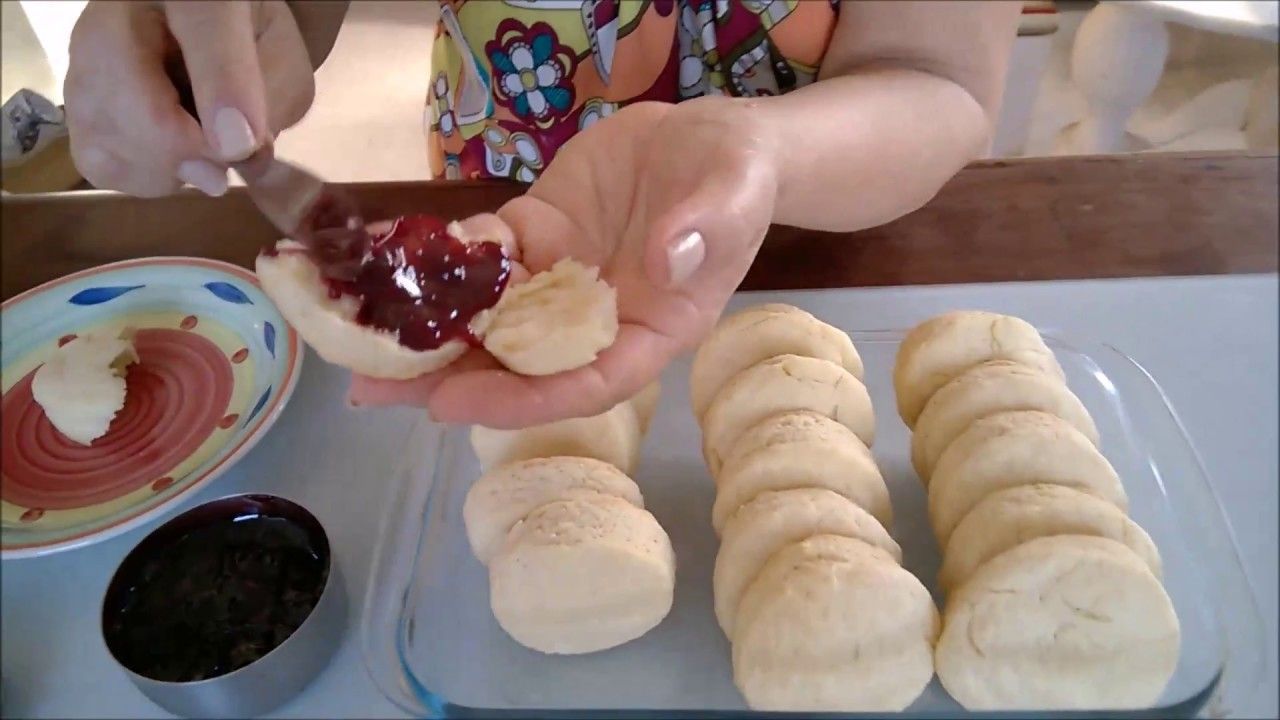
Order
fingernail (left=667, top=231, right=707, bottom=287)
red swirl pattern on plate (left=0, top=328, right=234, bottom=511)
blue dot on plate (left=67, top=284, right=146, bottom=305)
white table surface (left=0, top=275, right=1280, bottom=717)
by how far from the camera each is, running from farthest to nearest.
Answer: blue dot on plate (left=67, top=284, right=146, bottom=305)
red swirl pattern on plate (left=0, top=328, right=234, bottom=511)
white table surface (left=0, top=275, right=1280, bottom=717)
fingernail (left=667, top=231, right=707, bottom=287)

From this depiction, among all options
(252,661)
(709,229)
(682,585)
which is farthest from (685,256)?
(252,661)

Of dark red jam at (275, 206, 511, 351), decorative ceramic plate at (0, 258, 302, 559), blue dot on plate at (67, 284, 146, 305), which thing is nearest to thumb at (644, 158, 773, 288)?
dark red jam at (275, 206, 511, 351)

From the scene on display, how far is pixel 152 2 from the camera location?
480 millimetres

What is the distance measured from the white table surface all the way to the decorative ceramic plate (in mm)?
33

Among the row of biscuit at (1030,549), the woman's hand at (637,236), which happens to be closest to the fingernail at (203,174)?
the woman's hand at (637,236)

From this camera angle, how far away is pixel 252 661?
0.54 m

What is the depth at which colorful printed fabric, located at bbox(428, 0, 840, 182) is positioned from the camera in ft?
2.55

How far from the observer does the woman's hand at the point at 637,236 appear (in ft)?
1.62

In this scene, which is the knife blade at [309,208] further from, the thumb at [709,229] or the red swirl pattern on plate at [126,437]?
the red swirl pattern on plate at [126,437]

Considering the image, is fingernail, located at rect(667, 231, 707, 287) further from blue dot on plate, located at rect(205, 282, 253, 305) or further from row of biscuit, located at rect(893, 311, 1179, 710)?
blue dot on plate, located at rect(205, 282, 253, 305)

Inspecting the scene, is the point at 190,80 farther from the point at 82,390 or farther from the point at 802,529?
the point at 802,529

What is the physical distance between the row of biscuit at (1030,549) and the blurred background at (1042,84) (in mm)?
429

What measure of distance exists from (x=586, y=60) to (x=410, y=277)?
0.35 m

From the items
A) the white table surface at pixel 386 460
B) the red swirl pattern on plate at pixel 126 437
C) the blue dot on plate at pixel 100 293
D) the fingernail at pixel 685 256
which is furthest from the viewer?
the blue dot on plate at pixel 100 293
